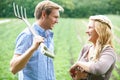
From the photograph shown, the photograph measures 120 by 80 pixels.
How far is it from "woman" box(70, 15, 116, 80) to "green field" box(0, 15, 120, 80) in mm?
1463

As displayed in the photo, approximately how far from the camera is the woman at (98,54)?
175cm

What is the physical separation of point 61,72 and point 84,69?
1.61m

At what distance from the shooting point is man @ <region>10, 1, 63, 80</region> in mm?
1744

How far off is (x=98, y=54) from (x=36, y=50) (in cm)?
32

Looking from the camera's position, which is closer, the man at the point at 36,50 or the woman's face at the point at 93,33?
the man at the point at 36,50

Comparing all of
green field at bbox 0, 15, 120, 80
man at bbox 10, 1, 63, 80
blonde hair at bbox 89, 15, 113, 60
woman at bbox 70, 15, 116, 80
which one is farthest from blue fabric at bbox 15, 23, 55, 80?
green field at bbox 0, 15, 120, 80

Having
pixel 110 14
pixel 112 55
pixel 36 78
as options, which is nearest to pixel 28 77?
pixel 36 78

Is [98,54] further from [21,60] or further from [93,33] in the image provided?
[21,60]

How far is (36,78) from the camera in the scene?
191cm

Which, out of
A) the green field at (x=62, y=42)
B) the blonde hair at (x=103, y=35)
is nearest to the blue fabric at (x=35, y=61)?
the blonde hair at (x=103, y=35)

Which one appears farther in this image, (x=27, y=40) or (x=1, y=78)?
(x=1, y=78)

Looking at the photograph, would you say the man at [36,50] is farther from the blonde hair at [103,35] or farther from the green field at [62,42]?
the green field at [62,42]

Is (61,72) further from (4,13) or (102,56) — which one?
(102,56)

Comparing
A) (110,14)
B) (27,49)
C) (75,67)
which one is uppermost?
(27,49)
